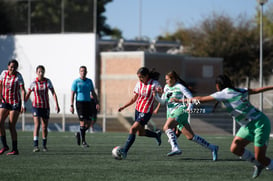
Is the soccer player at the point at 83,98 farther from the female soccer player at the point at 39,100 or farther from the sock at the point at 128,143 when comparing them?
the sock at the point at 128,143

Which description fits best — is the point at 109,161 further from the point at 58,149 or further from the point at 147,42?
the point at 147,42

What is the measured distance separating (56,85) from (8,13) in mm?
6790

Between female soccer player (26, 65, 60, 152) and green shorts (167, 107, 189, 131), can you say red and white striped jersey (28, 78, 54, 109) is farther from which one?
green shorts (167, 107, 189, 131)

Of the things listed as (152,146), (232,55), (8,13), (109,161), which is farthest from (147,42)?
(109,161)

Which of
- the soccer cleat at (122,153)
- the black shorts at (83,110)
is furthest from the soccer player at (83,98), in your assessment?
the soccer cleat at (122,153)

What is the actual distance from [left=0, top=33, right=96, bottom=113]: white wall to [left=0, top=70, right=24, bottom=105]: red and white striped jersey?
31.9 metres

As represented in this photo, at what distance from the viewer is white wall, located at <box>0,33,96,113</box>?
46.5 metres

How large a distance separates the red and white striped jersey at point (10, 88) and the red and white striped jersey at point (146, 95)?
8.85 ft

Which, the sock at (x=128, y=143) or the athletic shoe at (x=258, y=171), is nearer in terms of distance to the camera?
the athletic shoe at (x=258, y=171)

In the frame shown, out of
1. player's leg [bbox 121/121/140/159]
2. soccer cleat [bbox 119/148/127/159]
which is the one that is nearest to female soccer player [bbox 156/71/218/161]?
player's leg [bbox 121/121/140/159]

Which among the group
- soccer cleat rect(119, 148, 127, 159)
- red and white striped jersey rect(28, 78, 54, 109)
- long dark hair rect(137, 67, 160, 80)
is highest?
long dark hair rect(137, 67, 160, 80)

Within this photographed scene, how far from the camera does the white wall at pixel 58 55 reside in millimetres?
46469

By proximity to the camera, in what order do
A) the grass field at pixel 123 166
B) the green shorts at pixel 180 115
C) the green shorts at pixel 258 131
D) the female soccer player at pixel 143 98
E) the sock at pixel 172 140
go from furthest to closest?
the green shorts at pixel 180 115 → the sock at pixel 172 140 → the female soccer player at pixel 143 98 → the grass field at pixel 123 166 → the green shorts at pixel 258 131

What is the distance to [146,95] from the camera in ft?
43.2
